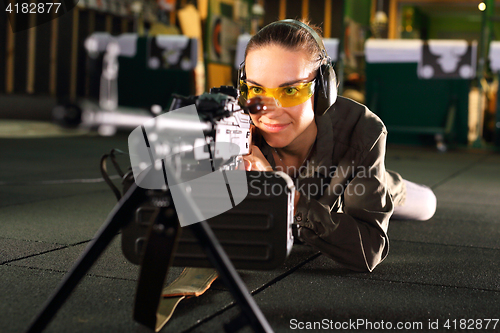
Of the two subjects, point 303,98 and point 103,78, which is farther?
point 303,98

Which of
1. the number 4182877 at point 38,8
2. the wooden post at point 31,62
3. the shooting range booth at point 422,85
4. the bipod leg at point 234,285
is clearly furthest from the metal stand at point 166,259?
the wooden post at point 31,62

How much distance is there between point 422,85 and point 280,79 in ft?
21.5

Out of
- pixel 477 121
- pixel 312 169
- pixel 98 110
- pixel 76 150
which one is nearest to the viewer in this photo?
pixel 98 110

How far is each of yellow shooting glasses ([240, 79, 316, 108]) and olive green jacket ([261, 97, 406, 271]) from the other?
8.7 inches

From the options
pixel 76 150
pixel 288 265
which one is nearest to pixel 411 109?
pixel 76 150

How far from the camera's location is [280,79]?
1.29 metres

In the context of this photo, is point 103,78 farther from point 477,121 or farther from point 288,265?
point 477,121

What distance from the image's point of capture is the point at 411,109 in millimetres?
7453

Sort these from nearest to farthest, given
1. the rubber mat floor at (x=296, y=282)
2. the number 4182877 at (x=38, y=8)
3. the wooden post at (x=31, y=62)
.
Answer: the rubber mat floor at (x=296, y=282) → the number 4182877 at (x=38, y=8) → the wooden post at (x=31, y=62)

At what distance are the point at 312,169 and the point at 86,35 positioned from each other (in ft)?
32.2

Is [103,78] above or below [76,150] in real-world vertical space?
above

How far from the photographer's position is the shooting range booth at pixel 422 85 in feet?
23.1

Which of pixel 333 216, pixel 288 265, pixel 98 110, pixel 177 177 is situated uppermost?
pixel 98 110

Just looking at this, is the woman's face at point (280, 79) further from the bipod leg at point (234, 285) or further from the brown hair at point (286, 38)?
the bipod leg at point (234, 285)
